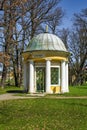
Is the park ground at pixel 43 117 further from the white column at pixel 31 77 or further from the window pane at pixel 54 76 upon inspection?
the window pane at pixel 54 76

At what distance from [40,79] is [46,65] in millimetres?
1741

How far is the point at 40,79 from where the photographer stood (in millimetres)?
28062

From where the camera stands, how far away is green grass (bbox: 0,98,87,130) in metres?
11.2

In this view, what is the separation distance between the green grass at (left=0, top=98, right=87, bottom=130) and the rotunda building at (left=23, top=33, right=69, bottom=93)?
403 inches

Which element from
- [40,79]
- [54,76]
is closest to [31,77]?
[40,79]

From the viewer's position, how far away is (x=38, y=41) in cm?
2834

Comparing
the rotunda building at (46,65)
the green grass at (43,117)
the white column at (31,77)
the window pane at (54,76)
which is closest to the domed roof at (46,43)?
the rotunda building at (46,65)

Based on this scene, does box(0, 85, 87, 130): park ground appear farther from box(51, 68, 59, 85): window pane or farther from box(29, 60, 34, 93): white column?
box(51, 68, 59, 85): window pane

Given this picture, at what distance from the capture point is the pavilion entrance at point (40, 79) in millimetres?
27778

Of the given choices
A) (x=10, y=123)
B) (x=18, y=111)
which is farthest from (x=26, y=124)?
(x=18, y=111)

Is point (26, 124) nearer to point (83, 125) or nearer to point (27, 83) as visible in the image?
point (83, 125)

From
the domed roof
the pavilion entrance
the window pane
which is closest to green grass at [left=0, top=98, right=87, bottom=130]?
the window pane

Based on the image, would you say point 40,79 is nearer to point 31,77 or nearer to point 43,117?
point 31,77

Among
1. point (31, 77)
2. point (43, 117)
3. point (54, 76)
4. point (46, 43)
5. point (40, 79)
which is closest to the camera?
point (43, 117)
